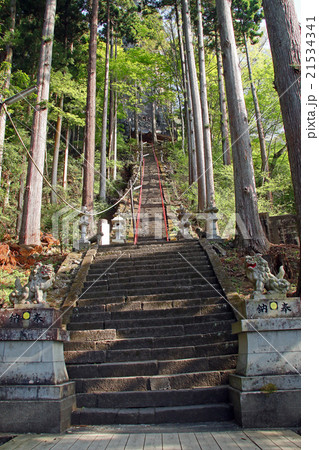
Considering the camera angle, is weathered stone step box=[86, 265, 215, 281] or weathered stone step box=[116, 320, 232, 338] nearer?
weathered stone step box=[116, 320, 232, 338]

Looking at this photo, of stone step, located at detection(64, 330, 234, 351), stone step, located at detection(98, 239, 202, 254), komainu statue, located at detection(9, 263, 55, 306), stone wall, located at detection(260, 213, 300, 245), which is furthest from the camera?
stone wall, located at detection(260, 213, 300, 245)

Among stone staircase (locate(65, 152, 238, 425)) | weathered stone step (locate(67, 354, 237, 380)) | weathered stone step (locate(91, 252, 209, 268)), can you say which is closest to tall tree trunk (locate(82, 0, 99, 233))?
weathered stone step (locate(91, 252, 209, 268))

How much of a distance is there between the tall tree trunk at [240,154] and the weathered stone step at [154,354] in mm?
3713

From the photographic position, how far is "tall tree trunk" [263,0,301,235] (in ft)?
17.0

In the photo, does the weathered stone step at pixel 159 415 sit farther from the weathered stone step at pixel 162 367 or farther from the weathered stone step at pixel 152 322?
the weathered stone step at pixel 152 322

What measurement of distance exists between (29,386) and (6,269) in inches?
187

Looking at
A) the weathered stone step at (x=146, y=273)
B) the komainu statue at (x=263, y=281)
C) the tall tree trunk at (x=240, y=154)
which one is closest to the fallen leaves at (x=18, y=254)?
the weathered stone step at (x=146, y=273)

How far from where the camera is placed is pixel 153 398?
4457mm

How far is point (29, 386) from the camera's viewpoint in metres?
4.03

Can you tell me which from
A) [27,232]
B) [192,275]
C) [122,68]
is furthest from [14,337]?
[122,68]

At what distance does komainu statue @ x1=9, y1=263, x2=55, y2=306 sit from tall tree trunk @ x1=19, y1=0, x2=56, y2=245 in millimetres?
5211

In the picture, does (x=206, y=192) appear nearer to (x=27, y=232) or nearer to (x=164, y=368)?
(x=27, y=232)

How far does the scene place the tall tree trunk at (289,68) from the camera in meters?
5.17

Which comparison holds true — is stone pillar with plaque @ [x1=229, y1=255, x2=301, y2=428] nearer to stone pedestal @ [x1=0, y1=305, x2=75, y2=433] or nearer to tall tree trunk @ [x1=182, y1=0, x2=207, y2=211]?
stone pedestal @ [x1=0, y1=305, x2=75, y2=433]
